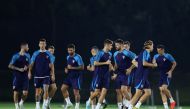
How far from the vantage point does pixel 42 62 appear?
20094 mm

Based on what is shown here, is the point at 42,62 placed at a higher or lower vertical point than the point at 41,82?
higher

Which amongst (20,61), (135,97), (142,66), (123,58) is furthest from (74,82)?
(142,66)

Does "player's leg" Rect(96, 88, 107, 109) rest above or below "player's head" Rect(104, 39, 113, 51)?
below

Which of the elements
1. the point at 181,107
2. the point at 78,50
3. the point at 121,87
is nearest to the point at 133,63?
the point at 121,87

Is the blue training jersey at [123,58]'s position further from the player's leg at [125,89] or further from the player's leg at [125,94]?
the player's leg at [125,94]

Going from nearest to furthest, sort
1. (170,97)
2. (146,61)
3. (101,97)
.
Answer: (146,61)
(101,97)
(170,97)

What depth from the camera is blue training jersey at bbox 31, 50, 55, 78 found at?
20.1m

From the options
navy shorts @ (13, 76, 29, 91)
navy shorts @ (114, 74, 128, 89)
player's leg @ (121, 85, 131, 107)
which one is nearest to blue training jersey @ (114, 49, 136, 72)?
navy shorts @ (114, 74, 128, 89)

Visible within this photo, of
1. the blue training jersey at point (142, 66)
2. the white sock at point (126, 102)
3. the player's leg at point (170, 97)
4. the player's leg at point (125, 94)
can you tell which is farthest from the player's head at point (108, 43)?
the player's leg at point (170, 97)

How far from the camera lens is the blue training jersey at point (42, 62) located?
2006cm

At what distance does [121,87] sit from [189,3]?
19091 mm

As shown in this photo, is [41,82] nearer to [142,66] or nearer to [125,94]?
[125,94]

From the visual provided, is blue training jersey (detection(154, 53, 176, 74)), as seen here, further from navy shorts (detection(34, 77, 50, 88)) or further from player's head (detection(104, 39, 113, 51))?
navy shorts (detection(34, 77, 50, 88))

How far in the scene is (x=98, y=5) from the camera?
3869cm
